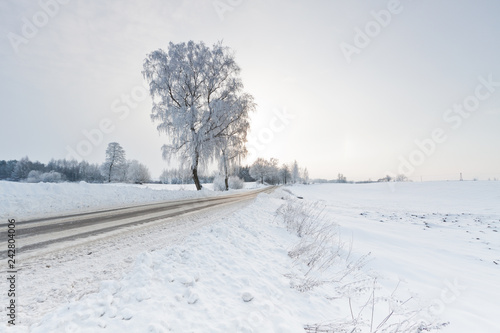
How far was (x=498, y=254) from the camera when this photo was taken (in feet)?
26.2

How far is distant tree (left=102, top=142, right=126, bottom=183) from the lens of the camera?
46.8 meters

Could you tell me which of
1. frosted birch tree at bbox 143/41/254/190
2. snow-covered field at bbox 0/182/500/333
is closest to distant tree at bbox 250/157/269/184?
frosted birch tree at bbox 143/41/254/190

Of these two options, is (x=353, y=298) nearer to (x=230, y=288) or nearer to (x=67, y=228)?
(x=230, y=288)

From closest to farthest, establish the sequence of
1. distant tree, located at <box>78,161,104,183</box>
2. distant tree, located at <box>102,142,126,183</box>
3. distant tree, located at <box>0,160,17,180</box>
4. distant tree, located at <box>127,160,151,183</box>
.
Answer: distant tree, located at <box>102,142,126,183</box> → distant tree, located at <box>127,160,151,183</box> → distant tree, located at <box>0,160,17,180</box> → distant tree, located at <box>78,161,104,183</box>

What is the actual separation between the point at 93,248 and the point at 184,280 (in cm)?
233

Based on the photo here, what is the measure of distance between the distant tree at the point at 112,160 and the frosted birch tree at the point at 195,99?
116 feet

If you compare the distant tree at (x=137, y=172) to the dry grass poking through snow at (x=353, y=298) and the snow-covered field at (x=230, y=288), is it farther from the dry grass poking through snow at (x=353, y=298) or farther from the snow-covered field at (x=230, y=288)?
the dry grass poking through snow at (x=353, y=298)

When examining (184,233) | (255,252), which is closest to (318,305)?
(255,252)

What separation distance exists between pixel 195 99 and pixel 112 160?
37.2 m

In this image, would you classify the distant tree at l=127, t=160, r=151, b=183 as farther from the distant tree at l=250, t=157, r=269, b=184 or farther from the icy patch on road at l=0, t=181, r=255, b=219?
the icy patch on road at l=0, t=181, r=255, b=219

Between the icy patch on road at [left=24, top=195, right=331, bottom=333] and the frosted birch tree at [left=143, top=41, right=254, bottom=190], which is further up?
the frosted birch tree at [left=143, top=41, right=254, bottom=190]

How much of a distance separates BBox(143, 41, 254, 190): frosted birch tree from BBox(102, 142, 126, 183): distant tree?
116 ft

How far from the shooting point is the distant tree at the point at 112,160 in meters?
46.8

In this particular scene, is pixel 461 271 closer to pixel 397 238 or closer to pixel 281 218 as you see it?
pixel 397 238
